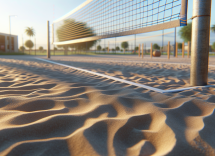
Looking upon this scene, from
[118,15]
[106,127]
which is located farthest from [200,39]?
[118,15]

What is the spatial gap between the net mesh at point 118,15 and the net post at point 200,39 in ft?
3.77

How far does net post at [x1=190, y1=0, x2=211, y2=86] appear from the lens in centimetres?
212

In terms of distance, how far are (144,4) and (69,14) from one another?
5.52m

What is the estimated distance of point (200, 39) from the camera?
84.9 inches

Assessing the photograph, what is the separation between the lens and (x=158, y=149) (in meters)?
0.85

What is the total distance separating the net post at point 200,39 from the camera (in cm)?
212

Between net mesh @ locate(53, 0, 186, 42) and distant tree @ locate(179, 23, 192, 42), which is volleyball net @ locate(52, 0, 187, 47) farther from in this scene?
distant tree @ locate(179, 23, 192, 42)

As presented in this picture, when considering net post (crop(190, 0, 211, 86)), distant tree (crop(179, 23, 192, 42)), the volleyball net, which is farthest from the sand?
distant tree (crop(179, 23, 192, 42))

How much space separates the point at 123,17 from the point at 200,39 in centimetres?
323

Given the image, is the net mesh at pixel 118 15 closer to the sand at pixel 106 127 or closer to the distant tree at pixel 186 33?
the sand at pixel 106 127

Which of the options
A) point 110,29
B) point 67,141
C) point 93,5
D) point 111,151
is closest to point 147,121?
point 111,151

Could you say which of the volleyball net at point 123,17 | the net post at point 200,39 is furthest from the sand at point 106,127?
the volleyball net at point 123,17

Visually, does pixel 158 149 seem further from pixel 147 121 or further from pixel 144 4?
pixel 144 4

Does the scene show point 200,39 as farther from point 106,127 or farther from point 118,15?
point 118,15
